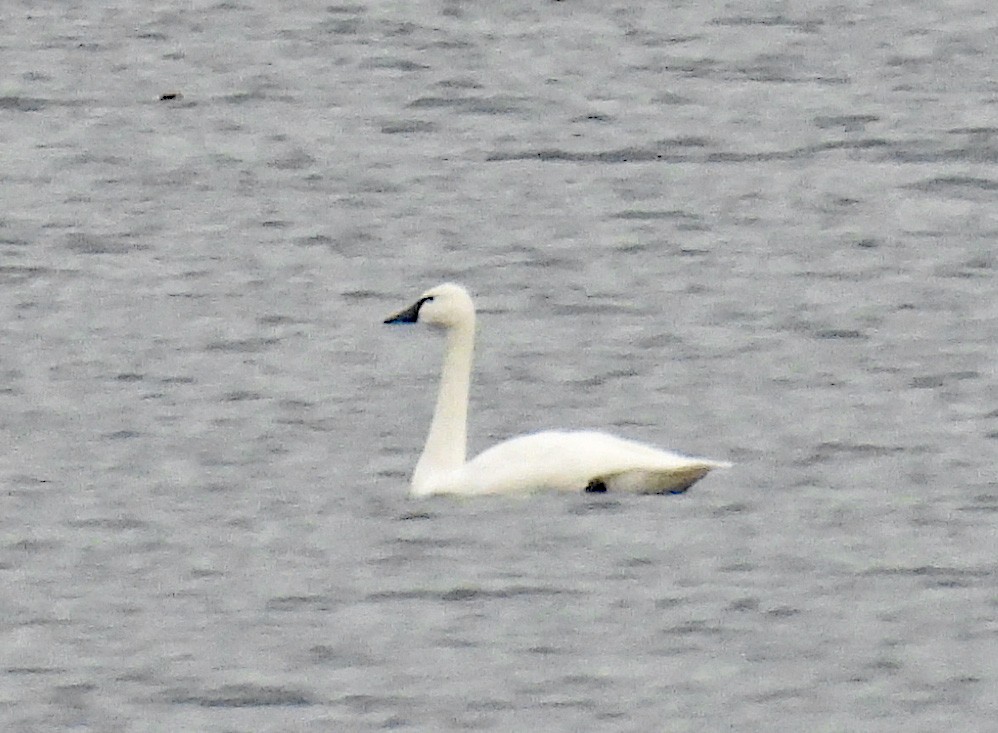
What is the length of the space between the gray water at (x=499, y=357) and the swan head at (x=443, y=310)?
52 centimetres

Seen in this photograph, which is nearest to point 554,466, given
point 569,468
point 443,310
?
point 569,468

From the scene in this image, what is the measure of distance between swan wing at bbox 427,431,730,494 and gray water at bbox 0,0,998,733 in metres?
0.11

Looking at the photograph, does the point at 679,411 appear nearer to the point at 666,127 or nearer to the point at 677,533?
the point at 677,533

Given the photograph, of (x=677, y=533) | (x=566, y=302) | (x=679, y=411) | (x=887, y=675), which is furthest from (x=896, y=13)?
(x=887, y=675)

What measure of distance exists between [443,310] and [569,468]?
1157 millimetres

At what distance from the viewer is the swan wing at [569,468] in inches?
534

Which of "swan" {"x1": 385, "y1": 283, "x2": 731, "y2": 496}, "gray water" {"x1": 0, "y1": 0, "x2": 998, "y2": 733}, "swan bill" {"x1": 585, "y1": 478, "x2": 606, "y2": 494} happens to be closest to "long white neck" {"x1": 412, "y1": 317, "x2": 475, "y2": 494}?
"swan" {"x1": 385, "y1": 283, "x2": 731, "y2": 496}

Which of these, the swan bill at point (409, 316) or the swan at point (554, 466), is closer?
the swan at point (554, 466)

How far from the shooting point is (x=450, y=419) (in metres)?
14.2

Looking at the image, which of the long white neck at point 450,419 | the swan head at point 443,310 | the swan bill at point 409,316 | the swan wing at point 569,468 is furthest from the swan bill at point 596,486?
the swan bill at point 409,316

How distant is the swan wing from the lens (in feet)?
44.5

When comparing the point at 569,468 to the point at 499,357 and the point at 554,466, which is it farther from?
the point at 499,357

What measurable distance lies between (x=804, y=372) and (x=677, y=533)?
2785mm

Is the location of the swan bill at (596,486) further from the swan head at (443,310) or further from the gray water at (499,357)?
the swan head at (443,310)
